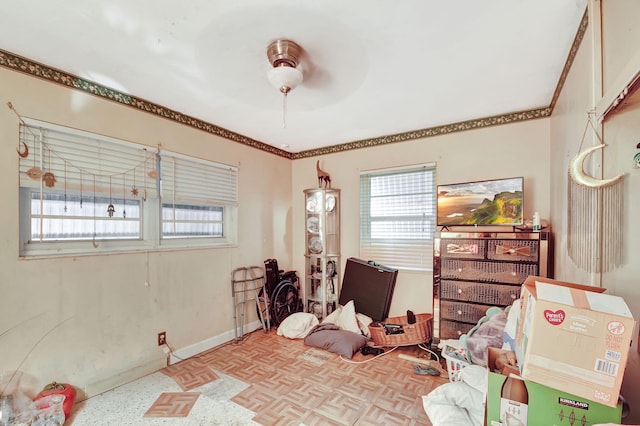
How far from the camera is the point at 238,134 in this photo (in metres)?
3.56

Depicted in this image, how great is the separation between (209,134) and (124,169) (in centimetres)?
101

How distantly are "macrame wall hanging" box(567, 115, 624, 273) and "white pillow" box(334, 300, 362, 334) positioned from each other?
2.31m

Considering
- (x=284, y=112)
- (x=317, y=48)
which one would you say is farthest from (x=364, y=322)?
(x=317, y=48)

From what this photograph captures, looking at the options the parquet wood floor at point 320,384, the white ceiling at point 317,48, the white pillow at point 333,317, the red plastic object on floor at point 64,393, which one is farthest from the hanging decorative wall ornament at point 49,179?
the white pillow at point 333,317

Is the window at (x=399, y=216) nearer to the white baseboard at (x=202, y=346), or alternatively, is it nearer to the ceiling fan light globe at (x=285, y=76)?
the white baseboard at (x=202, y=346)

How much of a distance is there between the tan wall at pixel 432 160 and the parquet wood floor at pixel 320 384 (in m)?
0.81

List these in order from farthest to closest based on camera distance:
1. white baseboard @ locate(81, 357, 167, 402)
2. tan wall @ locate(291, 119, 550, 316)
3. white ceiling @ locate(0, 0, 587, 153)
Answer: tan wall @ locate(291, 119, 550, 316) < white baseboard @ locate(81, 357, 167, 402) < white ceiling @ locate(0, 0, 587, 153)

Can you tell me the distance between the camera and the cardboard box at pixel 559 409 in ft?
2.93

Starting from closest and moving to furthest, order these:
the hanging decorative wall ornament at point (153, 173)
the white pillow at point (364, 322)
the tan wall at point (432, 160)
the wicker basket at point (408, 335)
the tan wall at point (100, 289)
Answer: the tan wall at point (100, 289)
the hanging decorative wall ornament at point (153, 173)
the tan wall at point (432, 160)
the wicker basket at point (408, 335)
the white pillow at point (364, 322)

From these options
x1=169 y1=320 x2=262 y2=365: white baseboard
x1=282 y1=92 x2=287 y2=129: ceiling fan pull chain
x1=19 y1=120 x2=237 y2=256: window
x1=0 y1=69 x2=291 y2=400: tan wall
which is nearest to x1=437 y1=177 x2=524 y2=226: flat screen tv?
x1=282 y1=92 x2=287 y2=129: ceiling fan pull chain

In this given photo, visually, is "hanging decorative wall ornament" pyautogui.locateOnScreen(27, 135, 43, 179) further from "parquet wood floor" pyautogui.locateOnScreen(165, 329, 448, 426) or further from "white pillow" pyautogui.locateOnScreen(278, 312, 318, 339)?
"white pillow" pyautogui.locateOnScreen(278, 312, 318, 339)

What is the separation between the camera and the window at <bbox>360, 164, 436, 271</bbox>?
11.2 ft

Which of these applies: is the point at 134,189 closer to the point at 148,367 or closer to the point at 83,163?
the point at 83,163

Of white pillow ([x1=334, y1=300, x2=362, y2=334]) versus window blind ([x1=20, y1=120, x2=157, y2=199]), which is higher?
window blind ([x1=20, y1=120, x2=157, y2=199])
